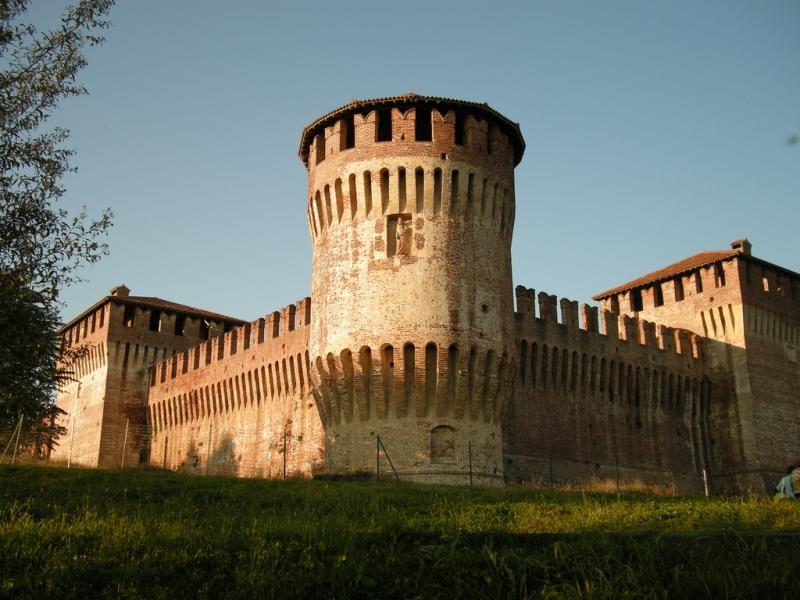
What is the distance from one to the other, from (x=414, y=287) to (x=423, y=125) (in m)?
4.76

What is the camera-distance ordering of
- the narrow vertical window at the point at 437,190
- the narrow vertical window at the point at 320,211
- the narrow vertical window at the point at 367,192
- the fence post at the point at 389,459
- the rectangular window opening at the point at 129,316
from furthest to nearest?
the rectangular window opening at the point at 129,316 → the narrow vertical window at the point at 320,211 → the narrow vertical window at the point at 367,192 → the narrow vertical window at the point at 437,190 → the fence post at the point at 389,459

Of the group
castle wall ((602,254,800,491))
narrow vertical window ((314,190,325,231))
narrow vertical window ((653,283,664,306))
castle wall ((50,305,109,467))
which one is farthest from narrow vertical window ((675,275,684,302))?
castle wall ((50,305,109,467))

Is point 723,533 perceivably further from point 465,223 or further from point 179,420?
point 179,420

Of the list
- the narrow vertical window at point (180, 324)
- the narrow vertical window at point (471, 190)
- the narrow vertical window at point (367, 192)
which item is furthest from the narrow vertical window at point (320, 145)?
the narrow vertical window at point (180, 324)

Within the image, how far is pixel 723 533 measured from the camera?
10469 millimetres

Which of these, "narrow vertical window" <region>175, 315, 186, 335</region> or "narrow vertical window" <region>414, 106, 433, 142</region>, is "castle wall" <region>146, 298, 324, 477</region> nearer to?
"narrow vertical window" <region>175, 315, 186, 335</region>

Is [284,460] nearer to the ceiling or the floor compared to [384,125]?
nearer to the floor

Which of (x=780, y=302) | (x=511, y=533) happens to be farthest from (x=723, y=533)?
(x=780, y=302)

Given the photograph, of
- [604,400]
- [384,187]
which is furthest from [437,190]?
[604,400]

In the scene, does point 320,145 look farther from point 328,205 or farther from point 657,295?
point 657,295

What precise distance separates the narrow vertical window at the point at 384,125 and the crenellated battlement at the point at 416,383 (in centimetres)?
565

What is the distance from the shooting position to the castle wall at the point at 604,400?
88.6ft

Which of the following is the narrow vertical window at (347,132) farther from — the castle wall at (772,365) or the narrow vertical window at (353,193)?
the castle wall at (772,365)

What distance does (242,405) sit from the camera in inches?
1193
